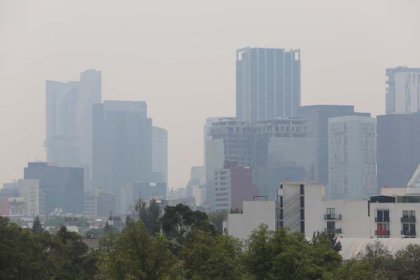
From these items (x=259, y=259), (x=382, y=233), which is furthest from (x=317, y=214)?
(x=259, y=259)

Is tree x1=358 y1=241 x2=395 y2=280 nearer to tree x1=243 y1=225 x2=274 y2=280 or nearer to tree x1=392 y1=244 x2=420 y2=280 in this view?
tree x1=392 y1=244 x2=420 y2=280

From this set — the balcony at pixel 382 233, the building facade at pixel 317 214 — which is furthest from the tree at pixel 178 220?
the balcony at pixel 382 233

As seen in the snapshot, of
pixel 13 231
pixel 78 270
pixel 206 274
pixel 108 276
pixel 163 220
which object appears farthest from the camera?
pixel 163 220

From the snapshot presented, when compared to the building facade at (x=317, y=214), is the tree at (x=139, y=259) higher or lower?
lower

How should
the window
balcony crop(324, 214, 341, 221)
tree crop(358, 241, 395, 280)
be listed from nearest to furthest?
1. tree crop(358, 241, 395, 280)
2. the window
3. balcony crop(324, 214, 341, 221)

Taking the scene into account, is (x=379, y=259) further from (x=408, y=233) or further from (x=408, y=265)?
(x=408, y=233)

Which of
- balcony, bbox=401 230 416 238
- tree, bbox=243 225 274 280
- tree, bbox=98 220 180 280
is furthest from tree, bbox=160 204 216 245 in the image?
tree, bbox=98 220 180 280

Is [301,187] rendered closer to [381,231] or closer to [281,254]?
[381,231]

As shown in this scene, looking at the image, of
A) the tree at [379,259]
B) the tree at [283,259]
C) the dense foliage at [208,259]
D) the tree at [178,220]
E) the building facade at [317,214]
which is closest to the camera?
the dense foliage at [208,259]

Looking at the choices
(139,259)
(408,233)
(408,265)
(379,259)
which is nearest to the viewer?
(139,259)

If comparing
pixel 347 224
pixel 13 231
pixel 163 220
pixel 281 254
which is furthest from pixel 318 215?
pixel 281 254

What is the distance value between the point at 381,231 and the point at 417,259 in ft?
79.0

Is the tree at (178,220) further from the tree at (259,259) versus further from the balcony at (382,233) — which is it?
the tree at (259,259)

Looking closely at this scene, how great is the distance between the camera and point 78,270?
78.8 meters
